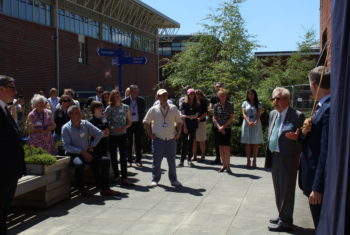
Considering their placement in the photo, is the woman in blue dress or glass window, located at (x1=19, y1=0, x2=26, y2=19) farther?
glass window, located at (x1=19, y1=0, x2=26, y2=19)

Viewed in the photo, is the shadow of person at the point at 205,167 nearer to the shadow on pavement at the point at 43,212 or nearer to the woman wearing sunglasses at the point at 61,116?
the shadow on pavement at the point at 43,212

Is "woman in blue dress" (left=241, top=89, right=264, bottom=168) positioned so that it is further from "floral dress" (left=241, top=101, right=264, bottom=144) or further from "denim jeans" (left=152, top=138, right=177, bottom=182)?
"denim jeans" (left=152, top=138, right=177, bottom=182)

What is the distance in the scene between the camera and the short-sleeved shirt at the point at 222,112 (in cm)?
972

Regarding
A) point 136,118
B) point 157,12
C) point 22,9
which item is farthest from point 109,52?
point 157,12

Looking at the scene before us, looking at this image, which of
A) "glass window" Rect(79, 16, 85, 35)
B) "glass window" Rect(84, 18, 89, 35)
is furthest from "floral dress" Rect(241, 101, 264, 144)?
"glass window" Rect(84, 18, 89, 35)

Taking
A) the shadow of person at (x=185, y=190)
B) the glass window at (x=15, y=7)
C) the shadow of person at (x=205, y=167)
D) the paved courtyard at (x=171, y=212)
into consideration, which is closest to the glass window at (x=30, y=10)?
the glass window at (x=15, y=7)

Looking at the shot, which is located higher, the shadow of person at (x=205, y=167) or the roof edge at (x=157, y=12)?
the roof edge at (x=157, y=12)

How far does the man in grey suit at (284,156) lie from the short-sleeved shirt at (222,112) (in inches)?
162

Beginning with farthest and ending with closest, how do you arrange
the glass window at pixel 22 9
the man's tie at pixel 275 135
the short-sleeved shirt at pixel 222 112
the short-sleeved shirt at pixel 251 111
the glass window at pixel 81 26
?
the glass window at pixel 81 26 → the glass window at pixel 22 9 → the short-sleeved shirt at pixel 251 111 → the short-sleeved shirt at pixel 222 112 → the man's tie at pixel 275 135

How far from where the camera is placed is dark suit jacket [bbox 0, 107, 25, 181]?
418cm

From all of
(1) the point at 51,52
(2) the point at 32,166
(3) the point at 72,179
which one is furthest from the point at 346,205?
(1) the point at 51,52

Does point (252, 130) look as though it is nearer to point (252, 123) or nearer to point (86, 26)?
point (252, 123)

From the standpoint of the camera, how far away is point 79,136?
7.47m

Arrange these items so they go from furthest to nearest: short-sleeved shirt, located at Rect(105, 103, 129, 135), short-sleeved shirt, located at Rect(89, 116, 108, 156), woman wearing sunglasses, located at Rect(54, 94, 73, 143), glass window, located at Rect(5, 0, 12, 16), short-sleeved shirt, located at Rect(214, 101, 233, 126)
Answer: glass window, located at Rect(5, 0, 12, 16)
short-sleeved shirt, located at Rect(214, 101, 233, 126)
woman wearing sunglasses, located at Rect(54, 94, 73, 143)
short-sleeved shirt, located at Rect(105, 103, 129, 135)
short-sleeved shirt, located at Rect(89, 116, 108, 156)
